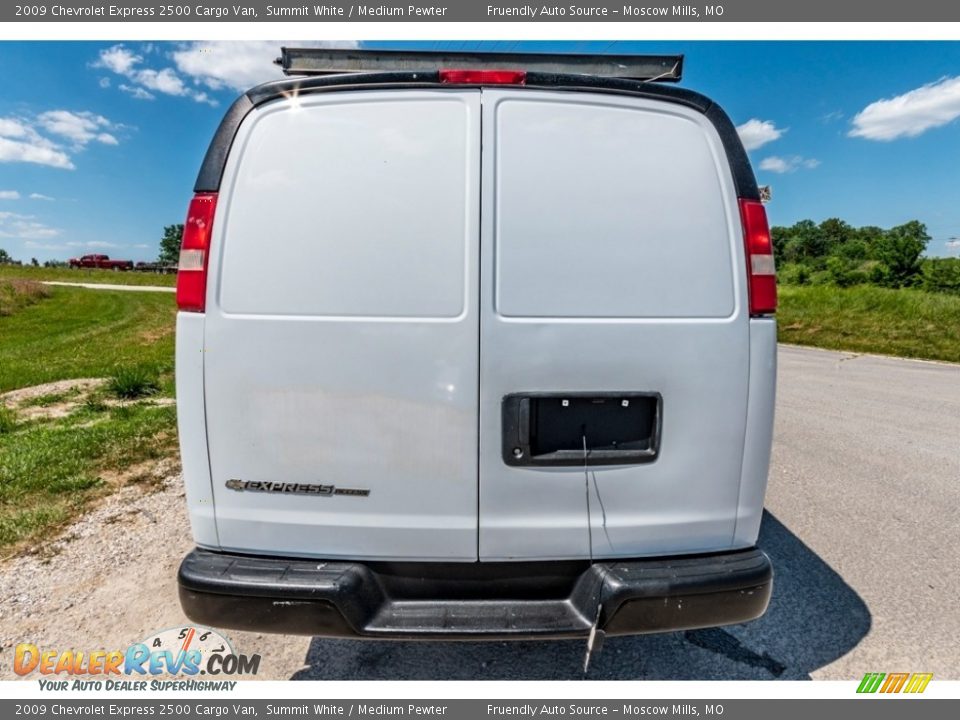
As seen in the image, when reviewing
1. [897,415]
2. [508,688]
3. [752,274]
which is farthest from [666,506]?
[897,415]

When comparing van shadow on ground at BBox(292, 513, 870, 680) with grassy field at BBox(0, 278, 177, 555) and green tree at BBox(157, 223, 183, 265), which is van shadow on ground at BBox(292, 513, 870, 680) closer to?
grassy field at BBox(0, 278, 177, 555)

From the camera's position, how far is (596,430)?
1.82m

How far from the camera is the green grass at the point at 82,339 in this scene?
8375 millimetres

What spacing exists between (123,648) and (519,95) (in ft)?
9.27

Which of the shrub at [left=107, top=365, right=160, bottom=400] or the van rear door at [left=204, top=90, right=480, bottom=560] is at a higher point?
the van rear door at [left=204, top=90, right=480, bottom=560]

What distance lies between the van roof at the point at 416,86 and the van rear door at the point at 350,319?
3 cm

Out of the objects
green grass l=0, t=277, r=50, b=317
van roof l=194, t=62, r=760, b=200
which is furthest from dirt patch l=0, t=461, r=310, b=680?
green grass l=0, t=277, r=50, b=317

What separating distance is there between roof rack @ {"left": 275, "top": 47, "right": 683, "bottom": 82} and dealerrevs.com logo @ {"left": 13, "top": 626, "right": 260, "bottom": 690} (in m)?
2.46

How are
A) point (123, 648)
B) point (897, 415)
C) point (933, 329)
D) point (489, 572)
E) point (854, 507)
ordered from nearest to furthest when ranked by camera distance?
1. point (489, 572)
2. point (123, 648)
3. point (854, 507)
4. point (897, 415)
5. point (933, 329)

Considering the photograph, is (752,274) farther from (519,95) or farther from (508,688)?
(508,688)

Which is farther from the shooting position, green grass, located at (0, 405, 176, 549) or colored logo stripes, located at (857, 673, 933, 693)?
green grass, located at (0, 405, 176, 549)

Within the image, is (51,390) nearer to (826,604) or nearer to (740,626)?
(740,626)

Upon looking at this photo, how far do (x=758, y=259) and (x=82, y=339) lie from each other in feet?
49.7

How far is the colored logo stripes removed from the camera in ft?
7.29
